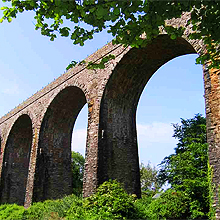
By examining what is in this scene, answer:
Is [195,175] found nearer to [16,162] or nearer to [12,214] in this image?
[12,214]

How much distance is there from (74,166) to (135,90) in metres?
20.1

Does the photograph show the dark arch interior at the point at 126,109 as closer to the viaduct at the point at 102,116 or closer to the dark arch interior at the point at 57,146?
the viaduct at the point at 102,116

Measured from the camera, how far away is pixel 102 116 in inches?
470

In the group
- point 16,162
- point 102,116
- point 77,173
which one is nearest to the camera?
point 102,116

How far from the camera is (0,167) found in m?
19.9

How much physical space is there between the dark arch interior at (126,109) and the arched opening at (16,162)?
28.3 feet

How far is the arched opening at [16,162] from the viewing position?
64.4 ft

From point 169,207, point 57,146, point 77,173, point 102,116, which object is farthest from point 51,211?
point 77,173

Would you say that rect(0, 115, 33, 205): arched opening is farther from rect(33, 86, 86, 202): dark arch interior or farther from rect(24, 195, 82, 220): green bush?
rect(24, 195, 82, 220): green bush

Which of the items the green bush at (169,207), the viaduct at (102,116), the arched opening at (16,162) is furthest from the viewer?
the arched opening at (16,162)

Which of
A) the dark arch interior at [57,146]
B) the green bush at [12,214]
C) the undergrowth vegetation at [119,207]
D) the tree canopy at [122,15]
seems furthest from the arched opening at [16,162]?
the tree canopy at [122,15]

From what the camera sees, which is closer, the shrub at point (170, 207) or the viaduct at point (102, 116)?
the shrub at point (170, 207)

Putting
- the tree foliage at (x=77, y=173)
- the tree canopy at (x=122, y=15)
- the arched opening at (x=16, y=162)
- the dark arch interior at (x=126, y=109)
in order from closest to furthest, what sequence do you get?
the tree canopy at (x=122, y=15) → the dark arch interior at (x=126, y=109) → the arched opening at (x=16, y=162) → the tree foliage at (x=77, y=173)

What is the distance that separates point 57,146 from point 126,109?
18.5ft
